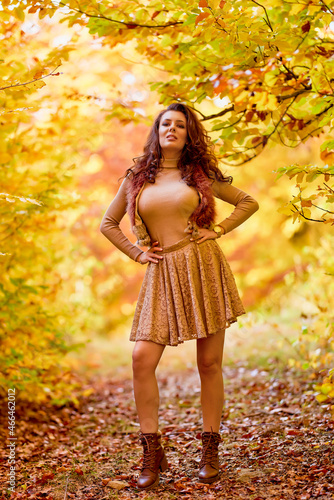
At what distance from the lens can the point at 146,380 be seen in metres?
2.72

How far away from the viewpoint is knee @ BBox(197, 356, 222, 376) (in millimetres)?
2855

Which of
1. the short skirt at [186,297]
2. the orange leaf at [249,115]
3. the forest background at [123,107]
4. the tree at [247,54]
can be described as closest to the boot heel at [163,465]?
the short skirt at [186,297]

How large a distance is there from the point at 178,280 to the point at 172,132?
2.78ft

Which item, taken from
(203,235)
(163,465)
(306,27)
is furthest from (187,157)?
(163,465)

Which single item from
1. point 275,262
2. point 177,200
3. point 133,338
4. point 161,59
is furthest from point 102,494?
point 275,262

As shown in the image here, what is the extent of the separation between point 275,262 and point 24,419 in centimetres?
692

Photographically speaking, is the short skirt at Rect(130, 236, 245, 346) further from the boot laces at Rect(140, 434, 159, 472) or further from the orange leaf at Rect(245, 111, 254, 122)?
the orange leaf at Rect(245, 111, 254, 122)

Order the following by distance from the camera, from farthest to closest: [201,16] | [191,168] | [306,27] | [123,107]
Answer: [123,107] → [191,168] → [306,27] → [201,16]

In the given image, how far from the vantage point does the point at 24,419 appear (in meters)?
4.09

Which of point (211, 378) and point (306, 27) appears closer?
point (306, 27)

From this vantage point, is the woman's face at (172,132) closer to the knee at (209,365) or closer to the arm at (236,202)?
the arm at (236,202)

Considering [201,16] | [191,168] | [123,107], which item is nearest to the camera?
[201,16]

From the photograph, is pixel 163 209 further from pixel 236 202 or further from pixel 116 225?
pixel 236 202

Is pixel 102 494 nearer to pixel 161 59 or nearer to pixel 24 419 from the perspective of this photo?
pixel 24 419
